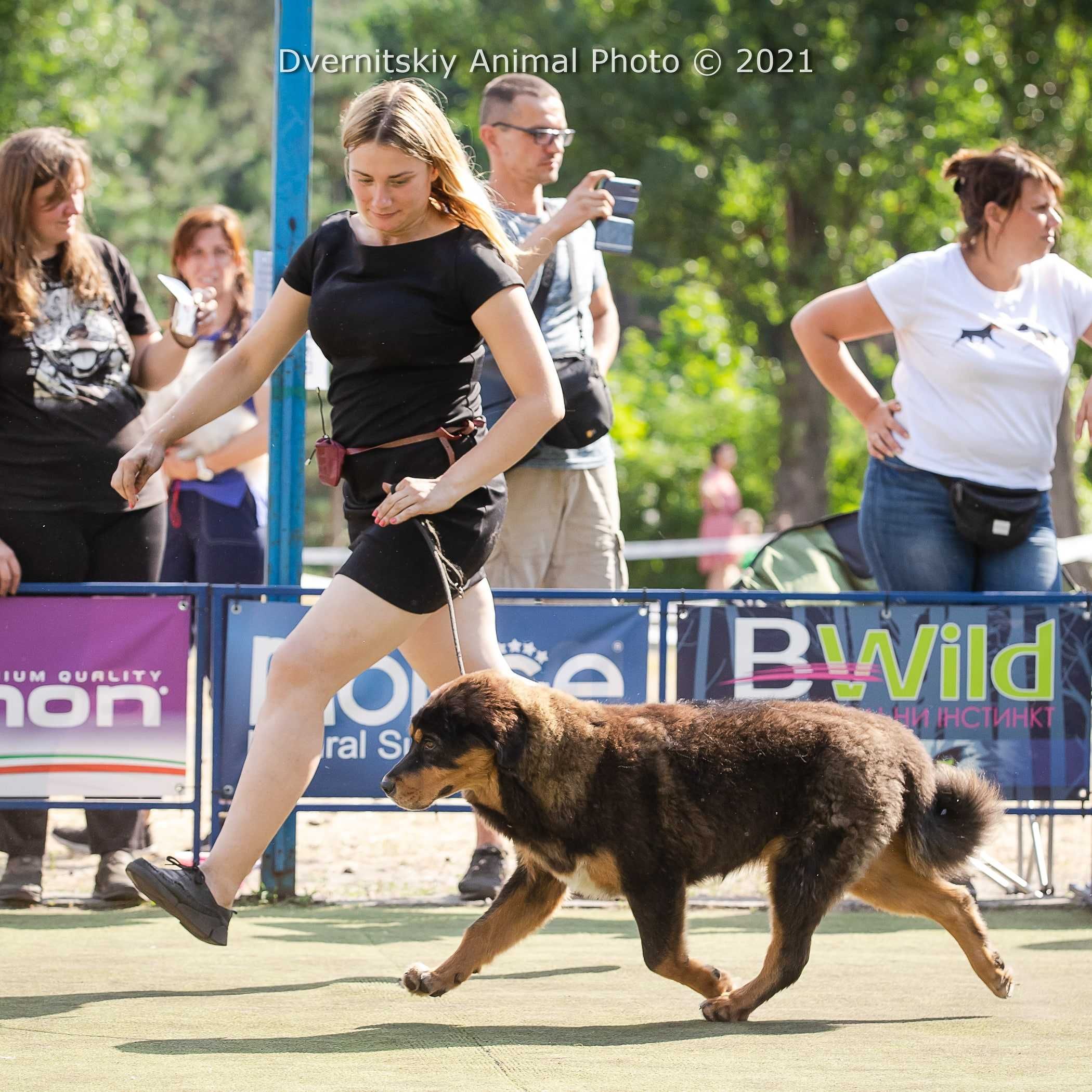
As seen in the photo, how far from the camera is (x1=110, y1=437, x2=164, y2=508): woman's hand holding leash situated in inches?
170

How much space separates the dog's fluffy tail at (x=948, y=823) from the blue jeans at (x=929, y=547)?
5.63ft

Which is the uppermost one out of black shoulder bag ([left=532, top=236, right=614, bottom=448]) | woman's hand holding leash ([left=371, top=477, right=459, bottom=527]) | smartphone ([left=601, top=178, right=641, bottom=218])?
smartphone ([left=601, top=178, right=641, bottom=218])

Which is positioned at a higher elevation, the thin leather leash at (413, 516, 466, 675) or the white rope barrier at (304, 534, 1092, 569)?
the thin leather leash at (413, 516, 466, 675)

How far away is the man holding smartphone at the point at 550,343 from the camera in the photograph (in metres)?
6.12

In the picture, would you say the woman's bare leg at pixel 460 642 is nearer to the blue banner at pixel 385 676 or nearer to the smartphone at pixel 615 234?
the blue banner at pixel 385 676

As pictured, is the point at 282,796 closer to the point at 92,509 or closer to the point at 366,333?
the point at 366,333

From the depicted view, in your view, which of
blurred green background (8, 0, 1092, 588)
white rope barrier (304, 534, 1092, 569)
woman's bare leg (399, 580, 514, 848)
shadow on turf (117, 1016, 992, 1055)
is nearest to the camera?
shadow on turf (117, 1016, 992, 1055)

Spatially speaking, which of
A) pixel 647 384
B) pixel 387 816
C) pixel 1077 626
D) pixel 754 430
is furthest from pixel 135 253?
pixel 1077 626

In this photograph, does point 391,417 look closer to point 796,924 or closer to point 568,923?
point 796,924

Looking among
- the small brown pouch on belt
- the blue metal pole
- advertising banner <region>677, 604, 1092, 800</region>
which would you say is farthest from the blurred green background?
the small brown pouch on belt

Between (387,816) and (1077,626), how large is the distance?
12.0ft

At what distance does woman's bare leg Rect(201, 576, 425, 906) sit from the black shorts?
55 millimetres

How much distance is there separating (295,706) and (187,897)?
1.82 ft

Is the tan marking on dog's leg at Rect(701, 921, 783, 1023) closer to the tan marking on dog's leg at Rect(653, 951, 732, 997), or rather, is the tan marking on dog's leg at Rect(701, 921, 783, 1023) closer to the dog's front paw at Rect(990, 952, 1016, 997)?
the tan marking on dog's leg at Rect(653, 951, 732, 997)
